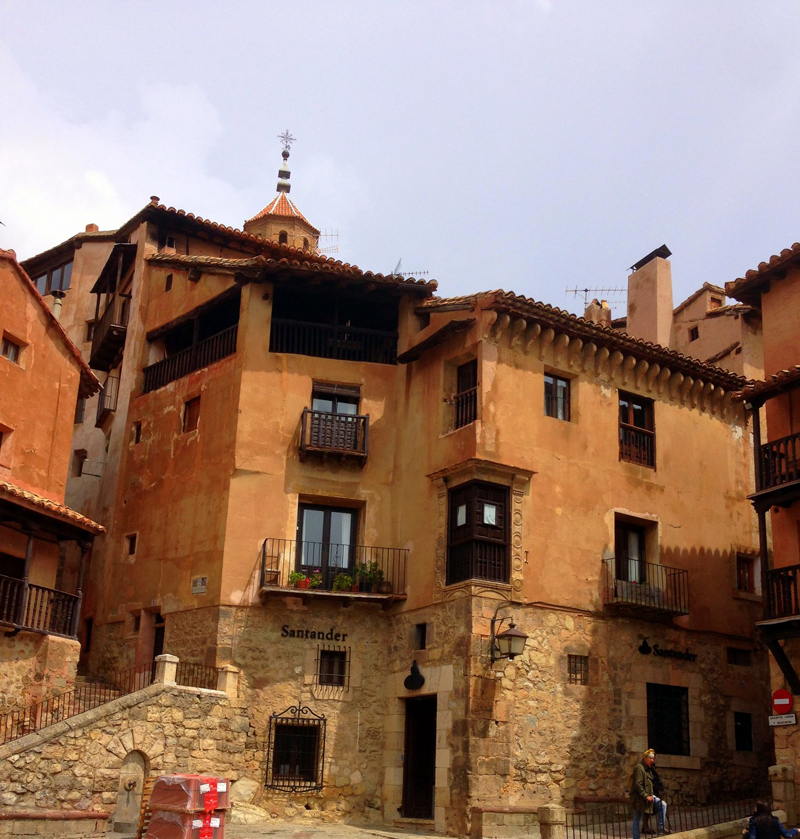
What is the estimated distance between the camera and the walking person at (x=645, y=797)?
19891mm

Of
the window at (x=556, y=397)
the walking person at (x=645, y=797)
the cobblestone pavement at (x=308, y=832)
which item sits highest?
the window at (x=556, y=397)

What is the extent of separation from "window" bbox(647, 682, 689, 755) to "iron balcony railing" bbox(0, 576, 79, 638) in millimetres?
12884

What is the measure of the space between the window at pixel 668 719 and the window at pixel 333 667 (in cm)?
686

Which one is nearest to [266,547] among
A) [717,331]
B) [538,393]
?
[538,393]

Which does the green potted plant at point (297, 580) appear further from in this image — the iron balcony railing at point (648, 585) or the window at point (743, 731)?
the window at point (743, 731)

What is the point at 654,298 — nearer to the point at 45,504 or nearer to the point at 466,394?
the point at 466,394

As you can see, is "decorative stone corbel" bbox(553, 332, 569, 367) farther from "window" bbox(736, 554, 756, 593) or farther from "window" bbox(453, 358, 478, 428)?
"window" bbox(736, 554, 756, 593)

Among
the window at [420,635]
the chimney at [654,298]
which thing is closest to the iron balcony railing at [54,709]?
the window at [420,635]

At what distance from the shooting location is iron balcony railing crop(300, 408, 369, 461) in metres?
25.8

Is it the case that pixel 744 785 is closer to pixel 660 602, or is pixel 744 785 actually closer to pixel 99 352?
pixel 660 602

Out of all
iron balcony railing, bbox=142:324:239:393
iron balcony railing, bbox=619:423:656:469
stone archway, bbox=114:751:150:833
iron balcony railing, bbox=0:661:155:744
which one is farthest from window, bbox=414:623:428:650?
iron balcony railing, bbox=142:324:239:393

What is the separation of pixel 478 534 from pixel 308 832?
687 centimetres

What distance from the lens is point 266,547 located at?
82.6 feet

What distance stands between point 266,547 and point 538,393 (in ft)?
23.5
